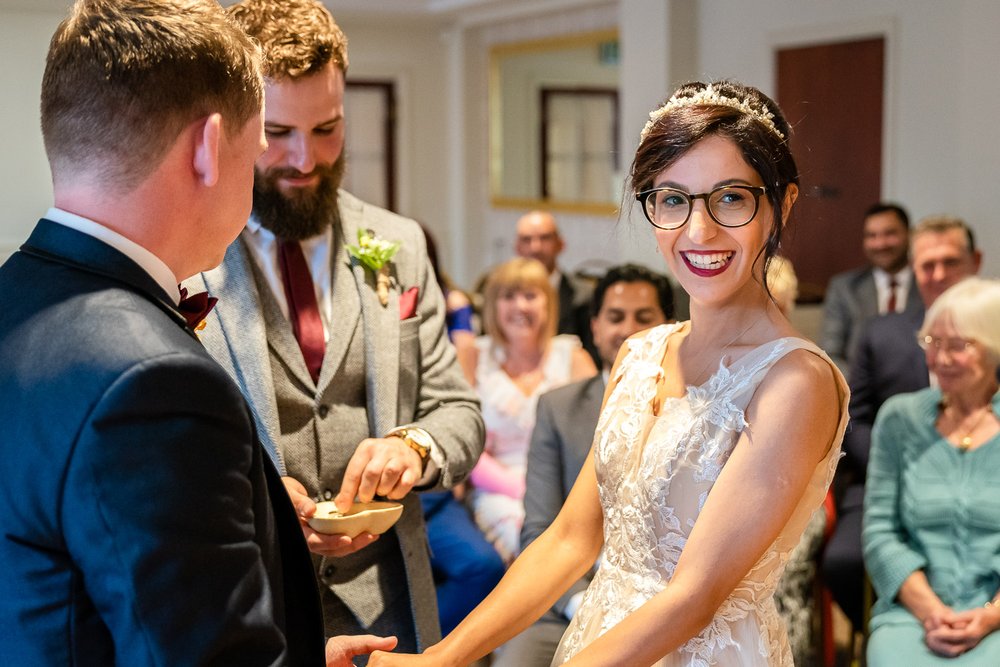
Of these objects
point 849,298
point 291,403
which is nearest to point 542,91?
point 849,298

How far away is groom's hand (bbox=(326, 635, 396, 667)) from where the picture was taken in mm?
1475

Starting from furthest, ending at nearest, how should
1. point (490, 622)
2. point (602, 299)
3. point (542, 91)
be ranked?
point (542, 91)
point (602, 299)
point (490, 622)

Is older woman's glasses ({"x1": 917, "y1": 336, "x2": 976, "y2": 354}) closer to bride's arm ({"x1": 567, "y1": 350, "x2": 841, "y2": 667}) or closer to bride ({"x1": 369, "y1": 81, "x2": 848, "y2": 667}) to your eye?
bride ({"x1": 369, "y1": 81, "x2": 848, "y2": 667})

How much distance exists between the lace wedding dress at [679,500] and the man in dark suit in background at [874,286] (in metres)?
4.31

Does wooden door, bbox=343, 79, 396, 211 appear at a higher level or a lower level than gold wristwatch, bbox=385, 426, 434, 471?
higher

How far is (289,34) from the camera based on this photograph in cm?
181

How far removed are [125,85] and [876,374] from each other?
3.82 metres

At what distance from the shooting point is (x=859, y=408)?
169 inches

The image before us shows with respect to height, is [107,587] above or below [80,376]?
below

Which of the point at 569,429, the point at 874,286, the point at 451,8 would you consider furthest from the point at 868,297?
the point at 451,8

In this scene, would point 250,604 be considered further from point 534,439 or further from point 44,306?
point 534,439

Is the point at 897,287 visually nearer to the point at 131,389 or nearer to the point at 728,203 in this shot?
the point at 728,203

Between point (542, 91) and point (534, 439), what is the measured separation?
7457 millimetres

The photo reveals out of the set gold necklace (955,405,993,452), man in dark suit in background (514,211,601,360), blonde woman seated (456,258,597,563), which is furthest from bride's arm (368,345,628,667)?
man in dark suit in background (514,211,601,360)
